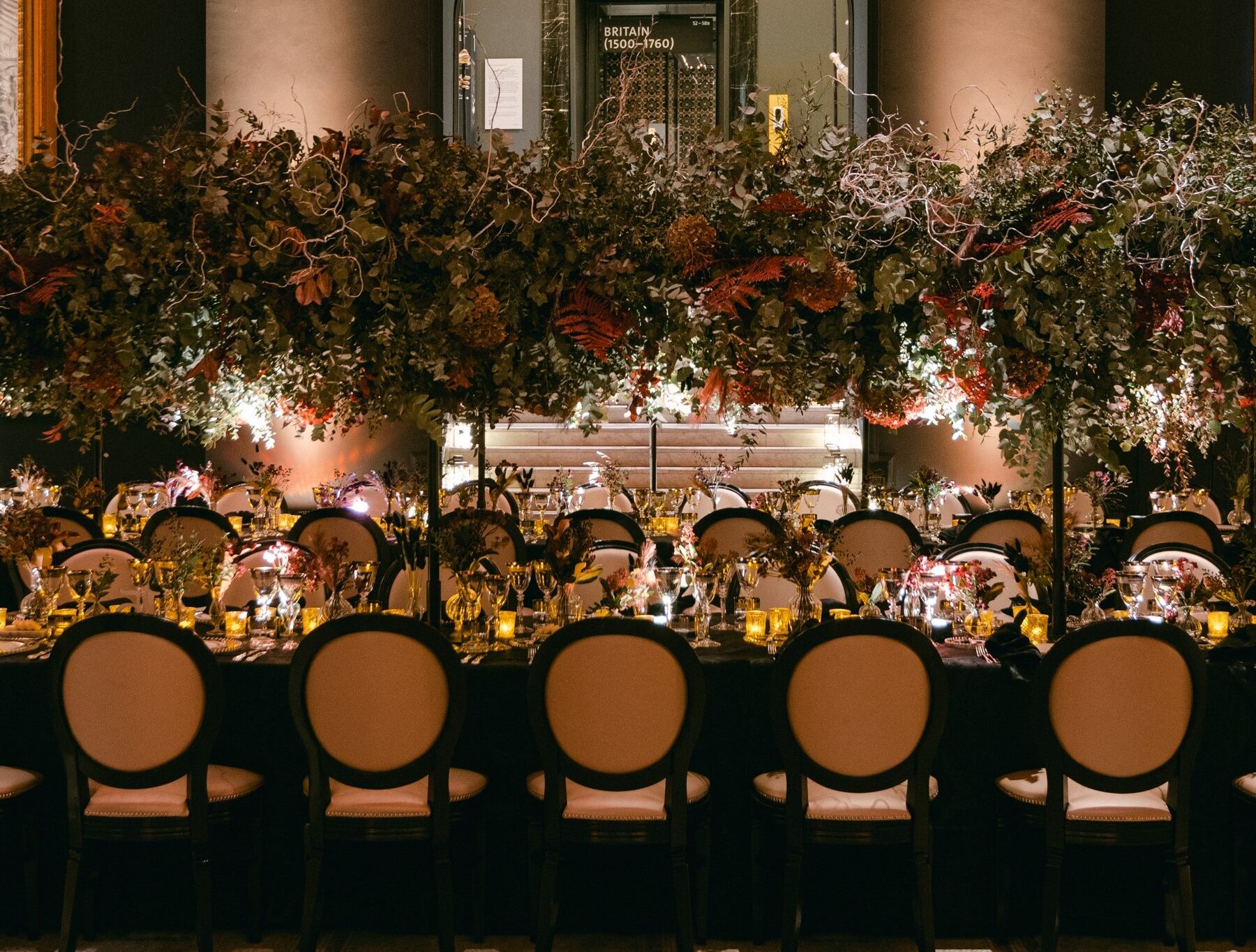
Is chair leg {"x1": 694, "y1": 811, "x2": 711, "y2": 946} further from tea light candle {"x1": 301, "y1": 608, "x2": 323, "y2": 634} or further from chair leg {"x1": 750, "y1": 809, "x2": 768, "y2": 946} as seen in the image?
Result: tea light candle {"x1": 301, "y1": 608, "x2": 323, "y2": 634}

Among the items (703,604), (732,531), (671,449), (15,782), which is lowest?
(15,782)

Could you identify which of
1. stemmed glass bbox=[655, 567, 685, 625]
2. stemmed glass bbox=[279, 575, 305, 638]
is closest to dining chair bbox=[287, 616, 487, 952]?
stemmed glass bbox=[279, 575, 305, 638]

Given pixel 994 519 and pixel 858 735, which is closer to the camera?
pixel 858 735

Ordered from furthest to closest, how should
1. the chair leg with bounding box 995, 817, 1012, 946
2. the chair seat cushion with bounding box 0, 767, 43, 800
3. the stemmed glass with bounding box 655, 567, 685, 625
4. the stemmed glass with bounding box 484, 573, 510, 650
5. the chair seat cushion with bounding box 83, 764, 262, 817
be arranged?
the stemmed glass with bounding box 655, 567, 685, 625 < the stemmed glass with bounding box 484, 573, 510, 650 < the chair leg with bounding box 995, 817, 1012, 946 < the chair seat cushion with bounding box 0, 767, 43, 800 < the chair seat cushion with bounding box 83, 764, 262, 817

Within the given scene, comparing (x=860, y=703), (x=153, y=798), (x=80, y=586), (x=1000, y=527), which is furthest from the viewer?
(x=1000, y=527)

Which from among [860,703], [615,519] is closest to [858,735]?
[860,703]

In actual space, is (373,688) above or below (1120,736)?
above

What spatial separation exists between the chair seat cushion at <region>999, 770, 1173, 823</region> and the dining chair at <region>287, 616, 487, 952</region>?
167cm

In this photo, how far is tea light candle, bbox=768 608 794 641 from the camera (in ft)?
13.4

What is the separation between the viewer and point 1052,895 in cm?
332

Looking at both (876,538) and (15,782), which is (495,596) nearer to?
(15,782)

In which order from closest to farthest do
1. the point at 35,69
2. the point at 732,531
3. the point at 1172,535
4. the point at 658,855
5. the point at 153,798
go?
the point at 153,798 < the point at 658,855 < the point at 732,531 < the point at 1172,535 < the point at 35,69

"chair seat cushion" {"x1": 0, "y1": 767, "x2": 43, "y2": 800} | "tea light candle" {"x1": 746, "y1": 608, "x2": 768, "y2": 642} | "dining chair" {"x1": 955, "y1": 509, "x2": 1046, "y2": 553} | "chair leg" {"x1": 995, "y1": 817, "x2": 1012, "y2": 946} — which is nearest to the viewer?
"chair seat cushion" {"x1": 0, "y1": 767, "x2": 43, "y2": 800}

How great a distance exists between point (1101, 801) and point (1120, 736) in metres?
0.21
